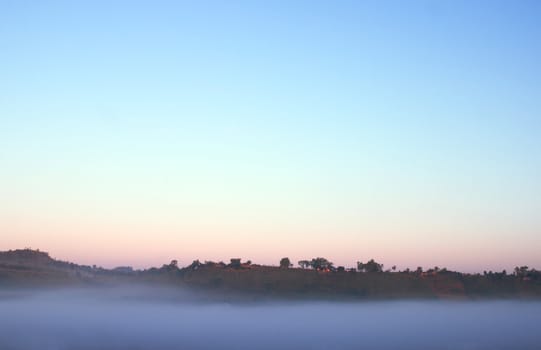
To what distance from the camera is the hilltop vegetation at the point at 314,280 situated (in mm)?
169750

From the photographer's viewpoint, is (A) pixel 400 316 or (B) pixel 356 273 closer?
(A) pixel 400 316

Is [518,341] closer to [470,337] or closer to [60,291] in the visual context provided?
[470,337]

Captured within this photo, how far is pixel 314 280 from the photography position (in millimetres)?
174500

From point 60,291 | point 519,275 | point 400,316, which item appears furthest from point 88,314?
point 519,275

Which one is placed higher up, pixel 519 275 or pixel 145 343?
pixel 519 275

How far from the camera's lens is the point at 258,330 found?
12750cm

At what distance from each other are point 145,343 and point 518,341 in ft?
209

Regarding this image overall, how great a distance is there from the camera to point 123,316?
14225cm

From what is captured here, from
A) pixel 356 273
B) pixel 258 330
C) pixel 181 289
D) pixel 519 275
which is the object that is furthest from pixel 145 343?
pixel 519 275

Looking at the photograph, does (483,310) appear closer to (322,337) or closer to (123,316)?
(322,337)

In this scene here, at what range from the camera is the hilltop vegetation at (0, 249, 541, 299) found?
170 m

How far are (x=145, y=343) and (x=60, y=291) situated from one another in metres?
63.1

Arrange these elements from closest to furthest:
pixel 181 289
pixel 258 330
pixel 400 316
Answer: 1. pixel 258 330
2. pixel 400 316
3. pixel 181 289

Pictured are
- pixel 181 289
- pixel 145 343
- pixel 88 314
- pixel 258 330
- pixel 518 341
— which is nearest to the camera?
pixel 145 343
